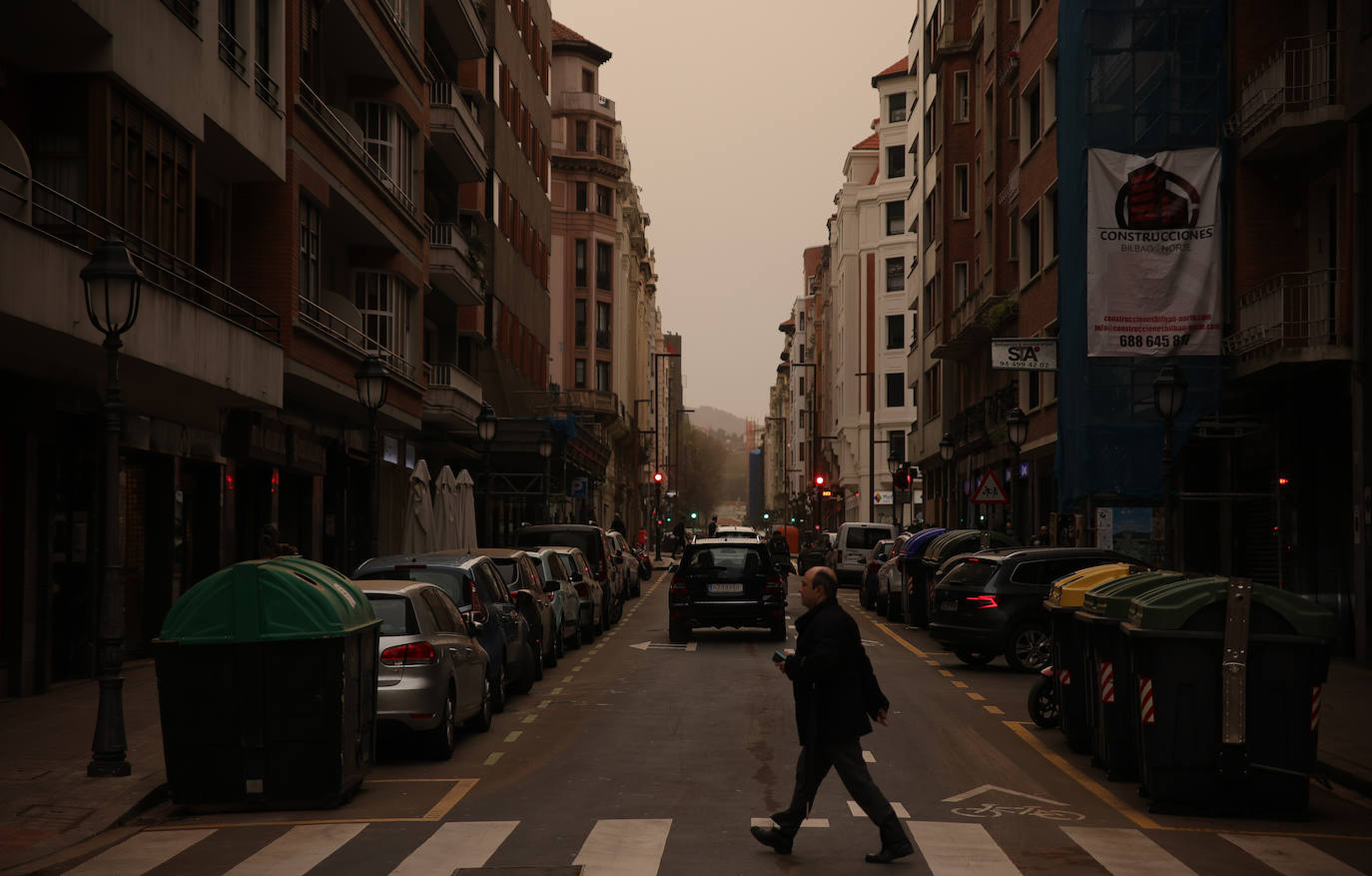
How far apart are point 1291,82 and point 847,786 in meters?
20.4

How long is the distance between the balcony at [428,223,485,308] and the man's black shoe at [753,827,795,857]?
103 ft

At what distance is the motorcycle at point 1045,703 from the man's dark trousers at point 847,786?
636 centimetres

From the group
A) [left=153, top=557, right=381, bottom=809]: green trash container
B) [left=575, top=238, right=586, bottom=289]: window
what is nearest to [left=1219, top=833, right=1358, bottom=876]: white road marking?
[left=153, top=557, right=381, bottom=809]: green trash container

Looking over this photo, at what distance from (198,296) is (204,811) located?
13.0 meters

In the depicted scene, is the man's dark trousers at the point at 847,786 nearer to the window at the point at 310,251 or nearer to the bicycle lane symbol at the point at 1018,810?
the bicycle lane symbol at the point at 1018,810

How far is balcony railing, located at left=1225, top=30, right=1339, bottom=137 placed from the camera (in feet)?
80.0

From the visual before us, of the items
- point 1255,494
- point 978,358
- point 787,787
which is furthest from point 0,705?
point 978,358

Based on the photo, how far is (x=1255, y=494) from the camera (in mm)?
25375

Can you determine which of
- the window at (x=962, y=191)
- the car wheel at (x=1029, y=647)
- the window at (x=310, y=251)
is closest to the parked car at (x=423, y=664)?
the car wheel at (x=1029, y=647)

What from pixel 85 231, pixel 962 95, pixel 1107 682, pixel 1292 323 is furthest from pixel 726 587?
pixel 962 95

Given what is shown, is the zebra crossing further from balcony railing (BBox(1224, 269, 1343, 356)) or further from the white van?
the white van

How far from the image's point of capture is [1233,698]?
10.8m

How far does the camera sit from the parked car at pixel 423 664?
13125 mm

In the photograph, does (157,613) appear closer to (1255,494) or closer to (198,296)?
(198,296)
